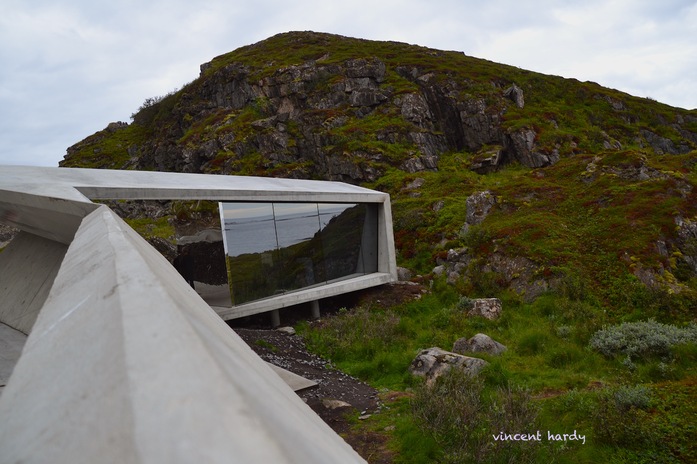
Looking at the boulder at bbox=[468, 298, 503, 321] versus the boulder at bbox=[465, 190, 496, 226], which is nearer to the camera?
the boulder at bbox=[468, 298, 503, 321]

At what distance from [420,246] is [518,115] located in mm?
25018

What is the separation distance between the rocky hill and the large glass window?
3.67 m

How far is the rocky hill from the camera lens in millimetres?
15930

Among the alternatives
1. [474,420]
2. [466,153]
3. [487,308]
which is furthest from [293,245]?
[466,153]

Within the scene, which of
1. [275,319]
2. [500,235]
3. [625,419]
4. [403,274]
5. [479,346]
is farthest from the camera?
[403,274]

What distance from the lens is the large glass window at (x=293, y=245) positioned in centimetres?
1318

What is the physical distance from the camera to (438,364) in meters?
9.55

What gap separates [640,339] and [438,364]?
16.5 feet

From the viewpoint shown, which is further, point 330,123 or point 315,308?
point 330,123

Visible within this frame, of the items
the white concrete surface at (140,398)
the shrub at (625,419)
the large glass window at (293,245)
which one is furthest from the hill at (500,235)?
the white concrete surface at (140,398)

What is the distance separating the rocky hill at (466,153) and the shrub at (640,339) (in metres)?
2.45

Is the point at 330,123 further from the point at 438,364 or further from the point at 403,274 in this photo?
the point at 438,364

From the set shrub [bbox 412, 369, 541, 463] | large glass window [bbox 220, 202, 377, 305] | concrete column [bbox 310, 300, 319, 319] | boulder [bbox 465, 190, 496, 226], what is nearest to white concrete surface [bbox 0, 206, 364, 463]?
shrub [bbox 412, 369, 541, 463]

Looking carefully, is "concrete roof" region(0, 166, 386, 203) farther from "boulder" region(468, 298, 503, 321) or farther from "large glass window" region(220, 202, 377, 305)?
"boulder" region(468, 298, 503, 321)
